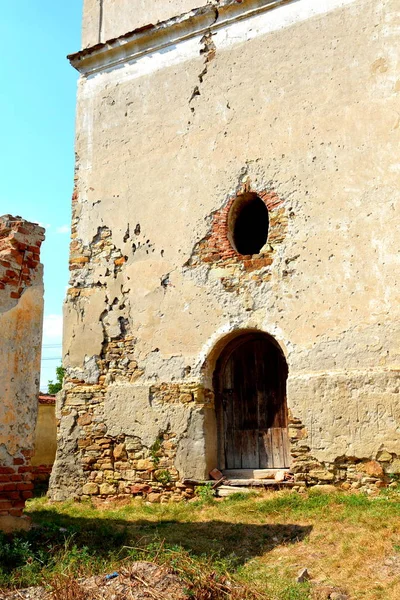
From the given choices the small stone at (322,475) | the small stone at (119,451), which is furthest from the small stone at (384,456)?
the small stone at (119,451)

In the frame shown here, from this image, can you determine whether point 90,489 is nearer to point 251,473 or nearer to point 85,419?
point 85,419

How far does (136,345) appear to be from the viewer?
325 inches

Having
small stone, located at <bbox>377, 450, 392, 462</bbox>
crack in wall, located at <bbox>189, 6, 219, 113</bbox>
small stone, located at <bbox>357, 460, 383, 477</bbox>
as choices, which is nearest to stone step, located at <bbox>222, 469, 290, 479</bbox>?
small stone, located at <bbox>357, 460, 383, 477</bbox>

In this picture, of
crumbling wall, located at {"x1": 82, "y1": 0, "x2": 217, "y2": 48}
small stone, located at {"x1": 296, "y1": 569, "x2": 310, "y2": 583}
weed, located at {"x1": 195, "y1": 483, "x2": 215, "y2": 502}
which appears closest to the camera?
small stone, located at {"x1": 296, "y1": 569, "x2": 310, "y2": 583}

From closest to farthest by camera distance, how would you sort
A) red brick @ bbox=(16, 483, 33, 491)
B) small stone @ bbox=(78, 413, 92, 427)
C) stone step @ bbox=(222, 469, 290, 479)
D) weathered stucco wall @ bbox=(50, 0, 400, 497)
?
red brick @ bbox=(16, 483, 33, 491) < weathered stucco wall @ bbox=(50, 0, 400, 497) < stone step @ bbox=(222, 469, 290, 479) < small stone @ bbox=(78, 413, 92, 427)

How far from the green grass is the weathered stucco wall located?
0.69 m

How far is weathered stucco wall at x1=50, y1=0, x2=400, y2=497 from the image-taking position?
6.81 m

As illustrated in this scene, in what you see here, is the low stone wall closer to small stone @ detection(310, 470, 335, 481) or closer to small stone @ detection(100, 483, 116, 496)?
small stone @ detection(310, 470, 335, 481)

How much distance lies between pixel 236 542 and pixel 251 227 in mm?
4346

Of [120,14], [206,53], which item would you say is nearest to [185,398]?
[206,53]

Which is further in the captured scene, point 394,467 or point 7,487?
point 394,467

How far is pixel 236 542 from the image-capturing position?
214 inches

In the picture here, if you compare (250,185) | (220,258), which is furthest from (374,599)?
(250,185)

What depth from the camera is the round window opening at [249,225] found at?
8.04 m
